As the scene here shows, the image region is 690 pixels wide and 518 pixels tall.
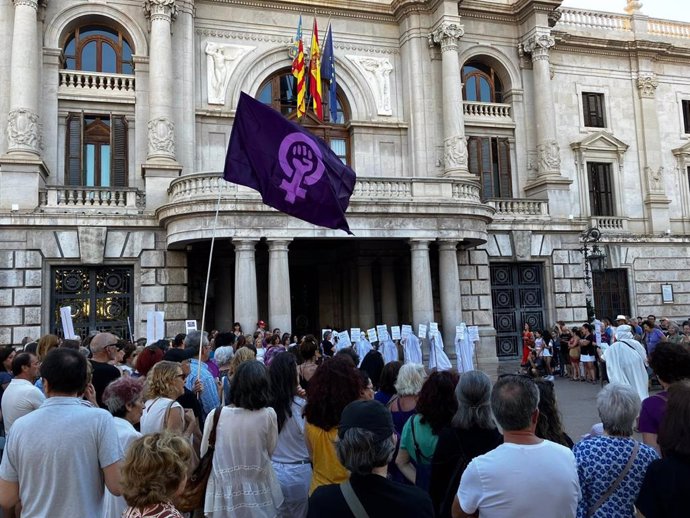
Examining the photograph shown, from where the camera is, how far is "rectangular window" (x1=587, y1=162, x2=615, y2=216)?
30359 mm

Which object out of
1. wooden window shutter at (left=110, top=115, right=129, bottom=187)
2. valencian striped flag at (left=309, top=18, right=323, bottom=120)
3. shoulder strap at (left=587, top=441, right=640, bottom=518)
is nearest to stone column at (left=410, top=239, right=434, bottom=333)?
valencian striped flag at (left=309, top=18, right=323, bottom=120)

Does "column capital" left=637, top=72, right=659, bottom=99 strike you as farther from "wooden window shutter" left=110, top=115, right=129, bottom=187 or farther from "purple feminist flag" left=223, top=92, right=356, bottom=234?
"purple feminist flag" left=223, top=92, right=356, bottom=234

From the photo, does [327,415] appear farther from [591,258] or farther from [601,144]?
[601,144]

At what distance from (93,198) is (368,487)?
20948 mm

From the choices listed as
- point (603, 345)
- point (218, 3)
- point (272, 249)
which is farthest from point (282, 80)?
point (603, 345)

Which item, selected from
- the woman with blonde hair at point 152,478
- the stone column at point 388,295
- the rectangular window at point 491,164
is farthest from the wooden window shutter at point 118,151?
the woman with blonde hair at point 152,478

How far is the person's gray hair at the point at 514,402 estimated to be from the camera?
3617mm

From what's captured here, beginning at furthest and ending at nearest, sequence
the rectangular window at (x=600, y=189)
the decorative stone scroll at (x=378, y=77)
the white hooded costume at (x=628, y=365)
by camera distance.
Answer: the rectangular window at (x=600, y=189), the decorative stone scroll at (x=378, y=77), the white hooded costume at (x=628, y=365)

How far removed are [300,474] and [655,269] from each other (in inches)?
1148

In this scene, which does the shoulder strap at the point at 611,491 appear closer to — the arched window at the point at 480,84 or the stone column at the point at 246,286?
the stone column at the point at 246,286

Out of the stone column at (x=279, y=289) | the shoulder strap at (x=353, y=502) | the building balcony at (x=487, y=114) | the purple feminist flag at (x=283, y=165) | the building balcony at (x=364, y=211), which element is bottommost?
the shoulder strap at (x=353, y=502)

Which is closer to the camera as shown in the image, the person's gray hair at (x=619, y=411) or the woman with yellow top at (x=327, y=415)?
the person's gray hair at (x=619, y=411)

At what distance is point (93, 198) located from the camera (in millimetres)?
21906

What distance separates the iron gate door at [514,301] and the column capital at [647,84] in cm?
1177
